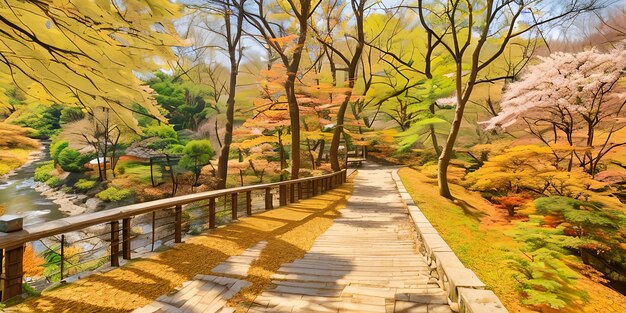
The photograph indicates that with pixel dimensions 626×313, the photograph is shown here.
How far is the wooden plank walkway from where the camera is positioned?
120 inches

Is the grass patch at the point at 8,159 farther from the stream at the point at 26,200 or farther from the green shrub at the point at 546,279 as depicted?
the green shrub at the point at 546,279

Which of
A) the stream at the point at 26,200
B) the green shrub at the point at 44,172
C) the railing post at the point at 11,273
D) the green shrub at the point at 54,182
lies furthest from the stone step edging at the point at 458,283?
the green shrub at the point at 44,172

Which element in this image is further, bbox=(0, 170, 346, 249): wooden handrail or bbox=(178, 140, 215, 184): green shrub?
bbox=(178, 140, 215, 184): green shrub

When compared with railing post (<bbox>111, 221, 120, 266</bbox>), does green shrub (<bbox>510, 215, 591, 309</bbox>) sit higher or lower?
lower

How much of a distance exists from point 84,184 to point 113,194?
3513 millimetres

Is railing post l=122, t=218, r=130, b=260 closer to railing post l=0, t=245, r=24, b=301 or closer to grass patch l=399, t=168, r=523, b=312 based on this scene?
railing post l=0, t=245, r=24, b=301

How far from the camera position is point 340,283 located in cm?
365

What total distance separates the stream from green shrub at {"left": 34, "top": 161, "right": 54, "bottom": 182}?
24.5 inches

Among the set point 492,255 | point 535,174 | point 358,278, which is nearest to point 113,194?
point 358,278


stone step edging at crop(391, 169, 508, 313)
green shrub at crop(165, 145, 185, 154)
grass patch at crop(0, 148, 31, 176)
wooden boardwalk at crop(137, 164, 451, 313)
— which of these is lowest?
wooden boardwalk at crop(137, 164, 451, 313)

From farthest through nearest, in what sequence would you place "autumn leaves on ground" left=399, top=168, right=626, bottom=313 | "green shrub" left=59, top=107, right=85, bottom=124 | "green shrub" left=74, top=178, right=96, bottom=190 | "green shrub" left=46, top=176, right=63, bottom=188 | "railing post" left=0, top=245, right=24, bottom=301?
"green shrub" left=59, top=107, right=85, bottom=124
"green shrub" left=46, top=176, right=63, bottom=188
"green shrub" left=74, top=178, right=96, bottom=190
"autumn leaves on ground" left=399, top=168, right=626, bottom=313
"railing post" left=0, top=245, right=24, bottom=301

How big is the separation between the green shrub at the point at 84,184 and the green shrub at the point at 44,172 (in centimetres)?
502

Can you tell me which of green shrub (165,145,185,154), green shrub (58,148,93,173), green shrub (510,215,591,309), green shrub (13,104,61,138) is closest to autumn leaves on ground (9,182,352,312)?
green shrub (510,215,591,309)

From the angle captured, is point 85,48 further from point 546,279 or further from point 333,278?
point 546,279
